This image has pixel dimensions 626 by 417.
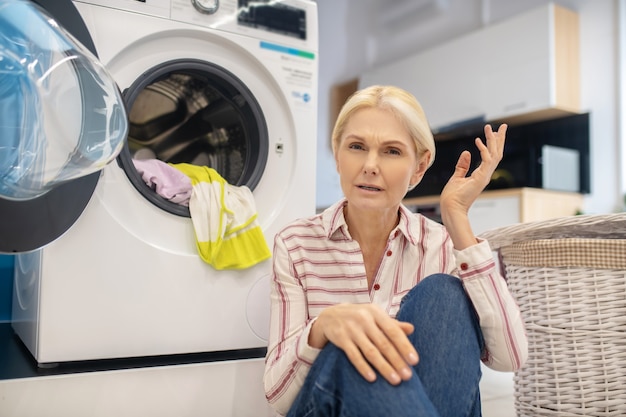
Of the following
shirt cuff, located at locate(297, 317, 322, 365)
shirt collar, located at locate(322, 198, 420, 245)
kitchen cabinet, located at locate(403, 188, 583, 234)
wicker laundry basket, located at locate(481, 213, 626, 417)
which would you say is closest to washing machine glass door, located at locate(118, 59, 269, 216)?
shirt collar, located at locate(322, 198, 420, 245)

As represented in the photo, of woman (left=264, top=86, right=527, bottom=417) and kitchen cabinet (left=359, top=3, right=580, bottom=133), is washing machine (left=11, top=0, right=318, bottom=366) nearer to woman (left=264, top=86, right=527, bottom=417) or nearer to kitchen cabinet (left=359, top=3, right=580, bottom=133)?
woman (left=264, top=86, right=527, bottom=417)

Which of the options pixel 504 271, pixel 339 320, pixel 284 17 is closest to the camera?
pixel 339 320

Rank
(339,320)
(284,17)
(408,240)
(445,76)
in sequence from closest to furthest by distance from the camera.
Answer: (339,320)
(408,240)
(284,17)
(445,76)

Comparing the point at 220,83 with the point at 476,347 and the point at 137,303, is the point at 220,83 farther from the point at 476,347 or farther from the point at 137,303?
the point at 476,347

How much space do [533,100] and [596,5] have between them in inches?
26.4

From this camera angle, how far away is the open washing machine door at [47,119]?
0.96 metres

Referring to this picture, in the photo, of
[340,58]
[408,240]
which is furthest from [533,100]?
[408,240]

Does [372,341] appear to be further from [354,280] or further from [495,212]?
[495,212]

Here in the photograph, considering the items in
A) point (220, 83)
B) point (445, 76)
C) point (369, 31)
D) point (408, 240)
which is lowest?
point (408, 240)

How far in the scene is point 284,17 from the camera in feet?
4.94

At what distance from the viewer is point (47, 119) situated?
101 cm

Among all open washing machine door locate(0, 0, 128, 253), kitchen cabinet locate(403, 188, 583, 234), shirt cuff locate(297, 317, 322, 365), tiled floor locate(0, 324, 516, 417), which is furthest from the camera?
kitchen cabinet locate(403, 188, 583, 234)

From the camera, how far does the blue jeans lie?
28.6 inches

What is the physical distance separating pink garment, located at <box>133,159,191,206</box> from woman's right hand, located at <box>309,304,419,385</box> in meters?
0.65
